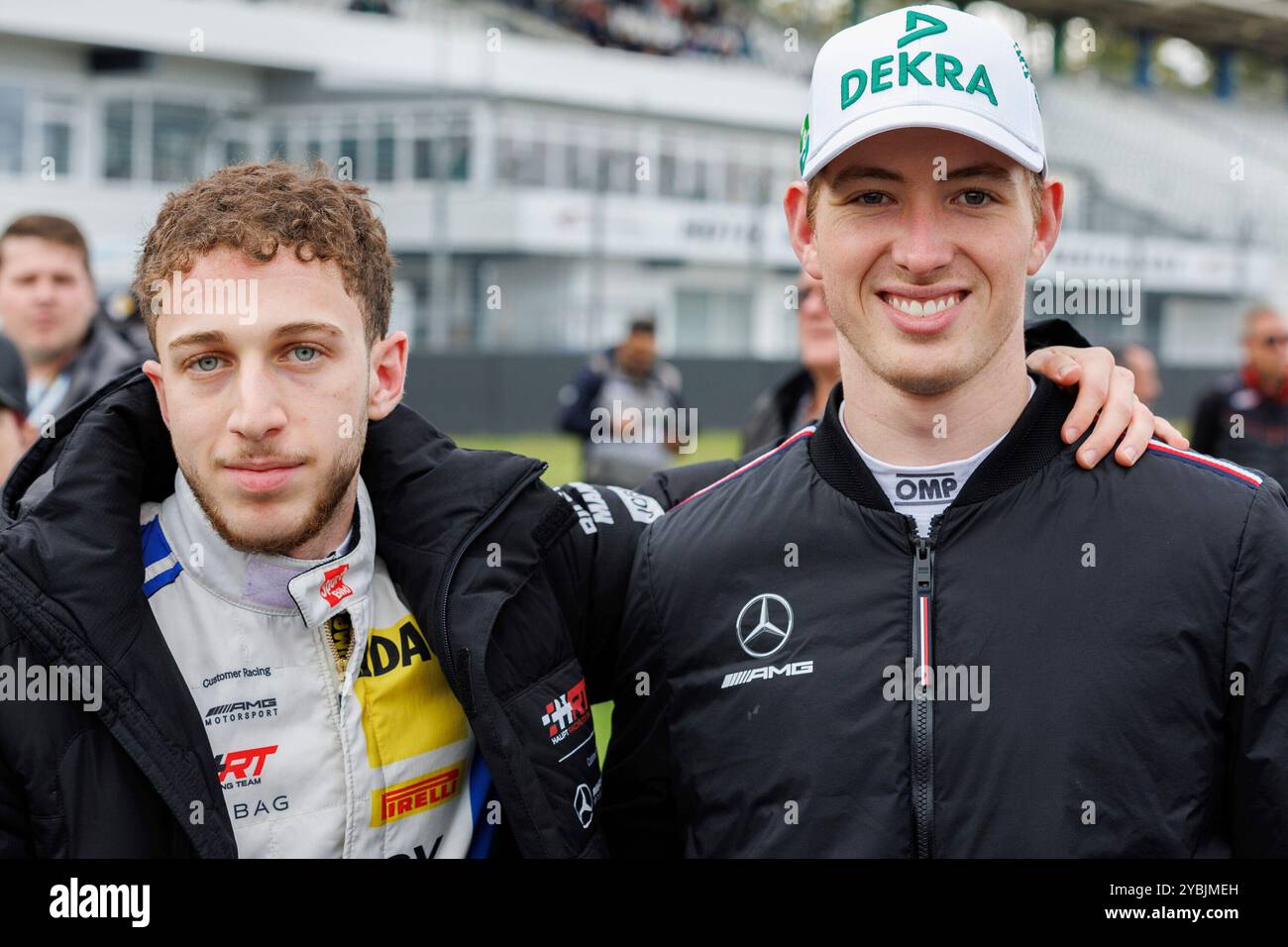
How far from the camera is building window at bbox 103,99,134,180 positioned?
3328 centimetres

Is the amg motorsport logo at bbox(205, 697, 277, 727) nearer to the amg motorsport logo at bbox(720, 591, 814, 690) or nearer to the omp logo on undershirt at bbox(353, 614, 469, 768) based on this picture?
the omp logo on undershirt at bbox(353, 614, 469, 768)

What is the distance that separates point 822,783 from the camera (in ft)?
7.68

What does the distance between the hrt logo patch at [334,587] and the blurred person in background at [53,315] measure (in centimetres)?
342

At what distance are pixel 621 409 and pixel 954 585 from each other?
8.29 meters

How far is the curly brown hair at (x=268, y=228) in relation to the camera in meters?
2.50

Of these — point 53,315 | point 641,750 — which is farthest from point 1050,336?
point 53,315

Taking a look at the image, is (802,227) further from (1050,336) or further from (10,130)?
(10,130)
